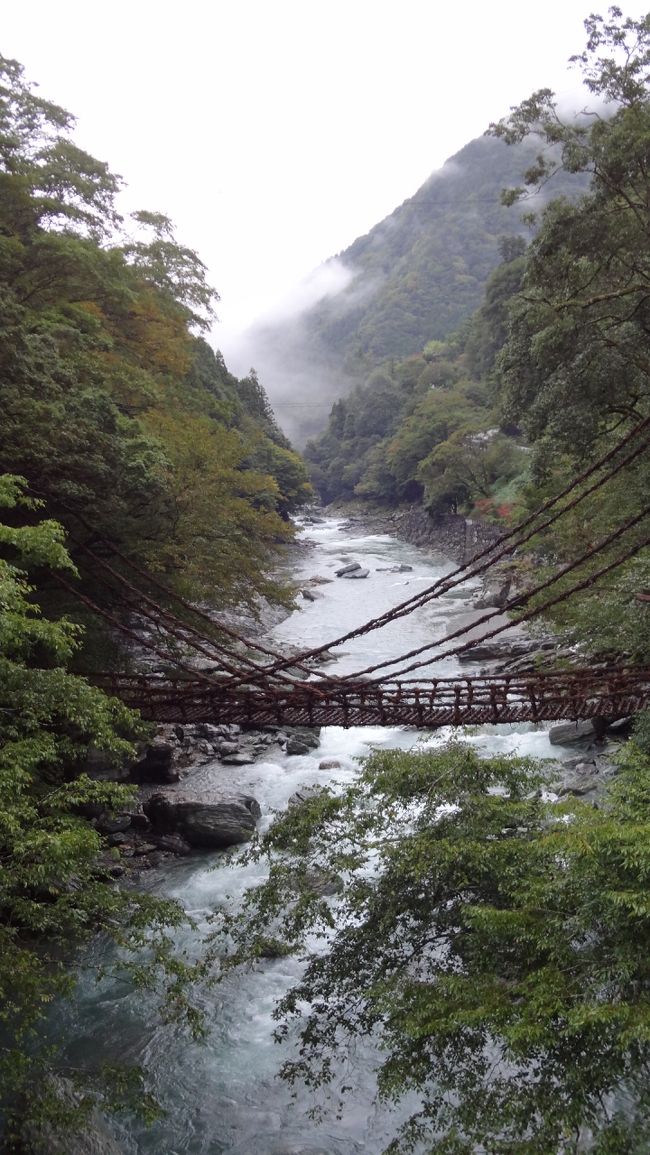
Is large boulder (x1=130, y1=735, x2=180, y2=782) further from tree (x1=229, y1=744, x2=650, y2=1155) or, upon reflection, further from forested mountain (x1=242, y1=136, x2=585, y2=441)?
forested mountain (x1=242, y1=136, x2=585, y2=441)

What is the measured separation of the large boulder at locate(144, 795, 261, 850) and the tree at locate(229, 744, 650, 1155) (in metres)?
2.86

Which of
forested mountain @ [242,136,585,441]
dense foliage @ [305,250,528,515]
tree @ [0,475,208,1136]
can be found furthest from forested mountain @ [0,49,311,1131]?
forested mountain @ [242,136,585,441]

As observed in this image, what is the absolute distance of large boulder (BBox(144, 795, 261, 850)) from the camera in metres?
7.98

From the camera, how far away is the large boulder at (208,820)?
7977 mm

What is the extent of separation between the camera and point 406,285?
96812 mm

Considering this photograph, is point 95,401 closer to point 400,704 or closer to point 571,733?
point 400,704

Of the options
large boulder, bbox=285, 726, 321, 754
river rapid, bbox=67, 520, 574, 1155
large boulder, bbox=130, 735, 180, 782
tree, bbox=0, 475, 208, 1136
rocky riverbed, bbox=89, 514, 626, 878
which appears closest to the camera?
tree, bbox=0, 475, 208, 1136

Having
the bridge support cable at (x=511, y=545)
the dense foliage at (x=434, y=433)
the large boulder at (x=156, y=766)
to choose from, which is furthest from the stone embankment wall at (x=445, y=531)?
the large boulder at (x=156, y=766)

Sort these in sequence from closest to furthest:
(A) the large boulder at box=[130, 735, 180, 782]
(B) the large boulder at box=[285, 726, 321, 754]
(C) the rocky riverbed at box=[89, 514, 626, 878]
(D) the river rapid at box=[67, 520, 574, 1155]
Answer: (D) the river rapid at box=[67, 520, 574, 1155] → (C) the rocky riverbed at box=[89, 514, 626, 878] → (A) the large boulder at box=[130, 735, 180, 782] → (B) the large boulder at box=[285, 726, 321, 754]

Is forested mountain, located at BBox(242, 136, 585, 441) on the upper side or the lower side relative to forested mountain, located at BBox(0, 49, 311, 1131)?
upper

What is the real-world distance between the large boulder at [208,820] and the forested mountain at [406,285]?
80.2 meters

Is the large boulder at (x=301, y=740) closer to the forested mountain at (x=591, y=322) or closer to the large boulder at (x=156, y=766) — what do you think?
the large boulder at (x=156, y=766)

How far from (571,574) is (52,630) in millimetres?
7639

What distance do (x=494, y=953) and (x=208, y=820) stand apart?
4.92 m
